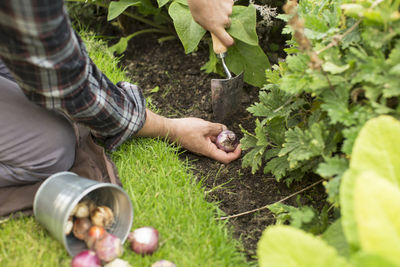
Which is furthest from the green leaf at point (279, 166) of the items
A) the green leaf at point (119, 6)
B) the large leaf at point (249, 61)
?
the green leaf at point (119, 6)

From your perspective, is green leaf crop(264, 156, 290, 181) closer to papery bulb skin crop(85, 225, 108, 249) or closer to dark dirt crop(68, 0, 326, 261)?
dark dirt crop(68, 0, 326, 261)

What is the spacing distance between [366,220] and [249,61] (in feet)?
4.60

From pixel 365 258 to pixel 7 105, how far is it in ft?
4.96

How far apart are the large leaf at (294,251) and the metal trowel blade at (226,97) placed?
1.18 m

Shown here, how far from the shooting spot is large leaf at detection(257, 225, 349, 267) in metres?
1.09

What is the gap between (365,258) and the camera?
103 centimetres

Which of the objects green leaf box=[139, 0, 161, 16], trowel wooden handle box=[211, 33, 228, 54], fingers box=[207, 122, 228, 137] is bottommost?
fingers box=[207, 122, 228, 137]

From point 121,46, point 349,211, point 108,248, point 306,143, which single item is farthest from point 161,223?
point 121,46

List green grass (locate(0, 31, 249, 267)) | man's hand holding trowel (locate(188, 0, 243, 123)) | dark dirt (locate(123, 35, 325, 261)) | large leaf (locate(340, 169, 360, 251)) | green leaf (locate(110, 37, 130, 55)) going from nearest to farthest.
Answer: large leaf (locate(340, 169, 360, 251)), green grass (locate(0, 31, 249, 267)), dark dirt (locate(123, 35, 325, 261)), man's hand holding trowel (locate(188, 0, 243, 123)), green leaf (locate(110, 37, 130, 55))

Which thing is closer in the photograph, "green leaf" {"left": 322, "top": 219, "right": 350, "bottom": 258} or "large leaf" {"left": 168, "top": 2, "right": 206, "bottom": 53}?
"green leaf" {"left": 322, "top": 219, "right": 350, "bottom": 258}

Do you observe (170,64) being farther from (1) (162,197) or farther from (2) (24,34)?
(2) (24,34)

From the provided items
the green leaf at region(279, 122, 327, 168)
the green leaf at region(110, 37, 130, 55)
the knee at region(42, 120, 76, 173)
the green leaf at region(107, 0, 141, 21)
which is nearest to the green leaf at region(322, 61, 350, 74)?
the green leaf at region(279, 122, 327, 168)

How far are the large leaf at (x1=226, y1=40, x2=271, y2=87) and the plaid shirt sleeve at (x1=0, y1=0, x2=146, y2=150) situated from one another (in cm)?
65

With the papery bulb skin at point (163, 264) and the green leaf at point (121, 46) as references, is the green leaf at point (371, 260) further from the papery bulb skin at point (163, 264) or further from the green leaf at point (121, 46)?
the green leaf at point (121, 46)
